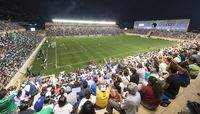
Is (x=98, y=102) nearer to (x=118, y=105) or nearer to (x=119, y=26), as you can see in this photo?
(x=118, y=105)

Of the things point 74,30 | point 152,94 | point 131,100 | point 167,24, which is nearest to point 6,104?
point 131,100

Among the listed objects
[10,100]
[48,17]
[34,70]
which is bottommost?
[34,70]

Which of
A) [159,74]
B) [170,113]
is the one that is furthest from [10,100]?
[159,74]

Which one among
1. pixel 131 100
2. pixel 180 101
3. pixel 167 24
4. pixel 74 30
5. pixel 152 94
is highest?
pixel 131 100

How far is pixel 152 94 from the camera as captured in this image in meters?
5.21

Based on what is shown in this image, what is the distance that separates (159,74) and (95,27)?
91.7 m

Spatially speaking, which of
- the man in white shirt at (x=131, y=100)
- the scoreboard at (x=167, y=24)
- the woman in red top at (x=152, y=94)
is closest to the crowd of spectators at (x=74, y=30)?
the scoreboard at (x=167, y=24)

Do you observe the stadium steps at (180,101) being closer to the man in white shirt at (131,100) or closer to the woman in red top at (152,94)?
the woman in red top at (152,94)

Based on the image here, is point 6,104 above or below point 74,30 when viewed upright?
above

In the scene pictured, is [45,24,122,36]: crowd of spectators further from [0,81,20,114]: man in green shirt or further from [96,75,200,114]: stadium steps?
[96,75,200,114]: stadium steps

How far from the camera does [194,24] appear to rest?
73188mm

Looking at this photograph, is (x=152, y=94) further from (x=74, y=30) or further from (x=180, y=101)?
(x=74, y=30)

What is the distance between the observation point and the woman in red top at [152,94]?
16.5 ft

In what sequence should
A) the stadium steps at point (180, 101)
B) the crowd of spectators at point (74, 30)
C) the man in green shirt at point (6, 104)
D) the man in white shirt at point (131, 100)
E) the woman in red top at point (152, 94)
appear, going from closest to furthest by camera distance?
the man in white shirt at point (131, 100), the man in green shirt at point (6, 104), the woman in red top at point (152, 94), the stadium steps at point (180, 101), the crowd of spectators at point (74, 30)
